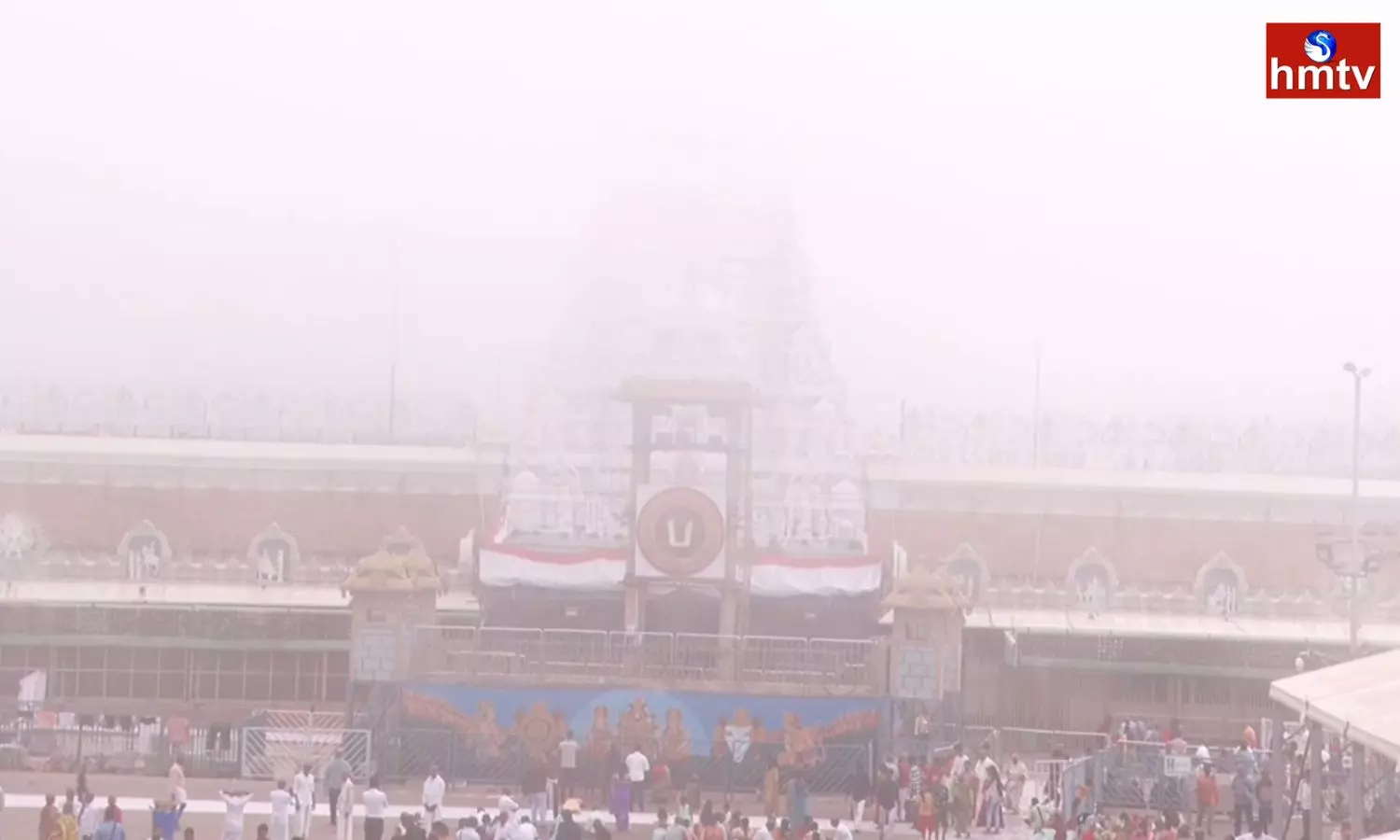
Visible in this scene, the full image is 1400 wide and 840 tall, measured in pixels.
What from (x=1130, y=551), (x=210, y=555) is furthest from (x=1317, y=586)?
(x=210, y=555)

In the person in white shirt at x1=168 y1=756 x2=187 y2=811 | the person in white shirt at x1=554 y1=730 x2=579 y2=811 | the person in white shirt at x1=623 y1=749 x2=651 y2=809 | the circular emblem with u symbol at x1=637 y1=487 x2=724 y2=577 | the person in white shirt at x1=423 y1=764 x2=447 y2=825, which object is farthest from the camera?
the circular emblem with u symbol at x1=637 y1=487 x2=724 y2=577

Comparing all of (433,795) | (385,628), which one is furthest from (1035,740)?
(433,795)

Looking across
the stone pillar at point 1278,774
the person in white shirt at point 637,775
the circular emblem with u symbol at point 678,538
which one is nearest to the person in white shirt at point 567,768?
the person in white shirt at point 637,775

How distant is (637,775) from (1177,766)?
6.76 m

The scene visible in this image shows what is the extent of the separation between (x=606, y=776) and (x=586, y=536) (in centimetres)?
992

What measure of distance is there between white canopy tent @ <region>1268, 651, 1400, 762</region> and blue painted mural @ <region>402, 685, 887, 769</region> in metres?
7.19

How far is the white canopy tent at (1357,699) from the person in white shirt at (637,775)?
779 cm

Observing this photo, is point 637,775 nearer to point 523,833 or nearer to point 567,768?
point 567,768

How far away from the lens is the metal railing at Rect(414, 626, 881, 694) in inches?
1098

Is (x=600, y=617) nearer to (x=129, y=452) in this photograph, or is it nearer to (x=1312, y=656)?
(x=1312, y=656)

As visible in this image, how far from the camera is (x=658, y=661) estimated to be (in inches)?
1118

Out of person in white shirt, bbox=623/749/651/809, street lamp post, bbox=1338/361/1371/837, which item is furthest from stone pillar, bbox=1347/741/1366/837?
person in white shirt, bbox=623/749/651/809

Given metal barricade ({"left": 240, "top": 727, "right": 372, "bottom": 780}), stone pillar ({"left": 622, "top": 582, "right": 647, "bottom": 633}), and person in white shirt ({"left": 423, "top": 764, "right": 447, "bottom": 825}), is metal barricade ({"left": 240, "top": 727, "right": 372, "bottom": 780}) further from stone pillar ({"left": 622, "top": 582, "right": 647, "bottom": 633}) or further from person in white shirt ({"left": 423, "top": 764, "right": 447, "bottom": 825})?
stone pillar ({"left": 622, "top": 582, "right": 647, "bottom": 633})

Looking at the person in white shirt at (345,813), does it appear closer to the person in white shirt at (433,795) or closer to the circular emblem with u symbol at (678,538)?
the person in white shirt at (433,795)
